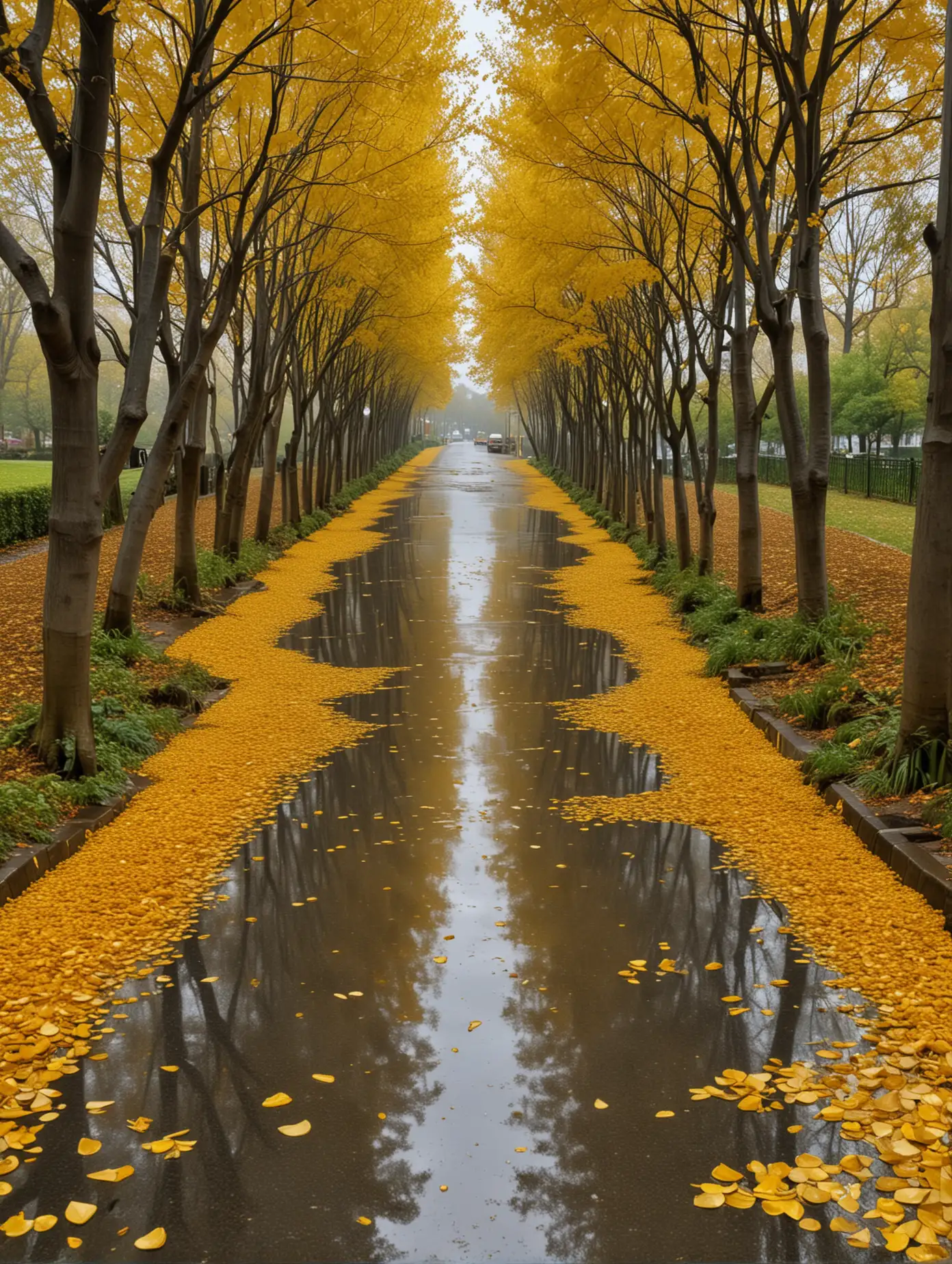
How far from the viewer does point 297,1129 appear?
12.2 ft

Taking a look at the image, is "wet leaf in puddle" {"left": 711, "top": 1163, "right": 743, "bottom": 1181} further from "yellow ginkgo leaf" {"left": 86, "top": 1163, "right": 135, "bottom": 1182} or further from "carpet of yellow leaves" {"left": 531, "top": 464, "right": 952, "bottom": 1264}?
"yellow ginkgo leaf" {"left": 86, "top": 1163, "right": 135, "bottom": 1182}

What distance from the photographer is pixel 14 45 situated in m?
7.02

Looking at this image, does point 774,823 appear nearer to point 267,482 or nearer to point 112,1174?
point 112,1174

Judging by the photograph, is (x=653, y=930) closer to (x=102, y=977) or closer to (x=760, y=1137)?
(x=760, y=1137)

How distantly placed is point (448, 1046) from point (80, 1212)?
56.1 inches


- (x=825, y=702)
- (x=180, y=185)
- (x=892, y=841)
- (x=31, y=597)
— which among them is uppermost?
(x=180, y=185)

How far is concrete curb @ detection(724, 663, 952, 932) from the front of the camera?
5.63 m

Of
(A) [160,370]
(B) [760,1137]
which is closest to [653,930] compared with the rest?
(B) [760,1137]

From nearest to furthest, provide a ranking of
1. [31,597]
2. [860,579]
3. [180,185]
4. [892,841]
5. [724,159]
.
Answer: [892,841] → [724,159] → [180,185] → [860,579] → [31,597]

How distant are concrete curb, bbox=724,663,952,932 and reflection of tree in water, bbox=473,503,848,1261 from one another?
2.63 feet

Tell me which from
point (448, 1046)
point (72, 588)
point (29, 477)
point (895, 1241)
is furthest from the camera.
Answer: point (29, 477)

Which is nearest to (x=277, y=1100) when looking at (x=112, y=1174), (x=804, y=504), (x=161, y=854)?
(x=112, y=1174)

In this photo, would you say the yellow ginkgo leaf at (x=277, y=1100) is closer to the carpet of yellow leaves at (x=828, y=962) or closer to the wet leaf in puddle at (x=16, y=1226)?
the wet leaf in puddle at (x=16, y=1226)

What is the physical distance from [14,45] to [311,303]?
1828 centimetres
